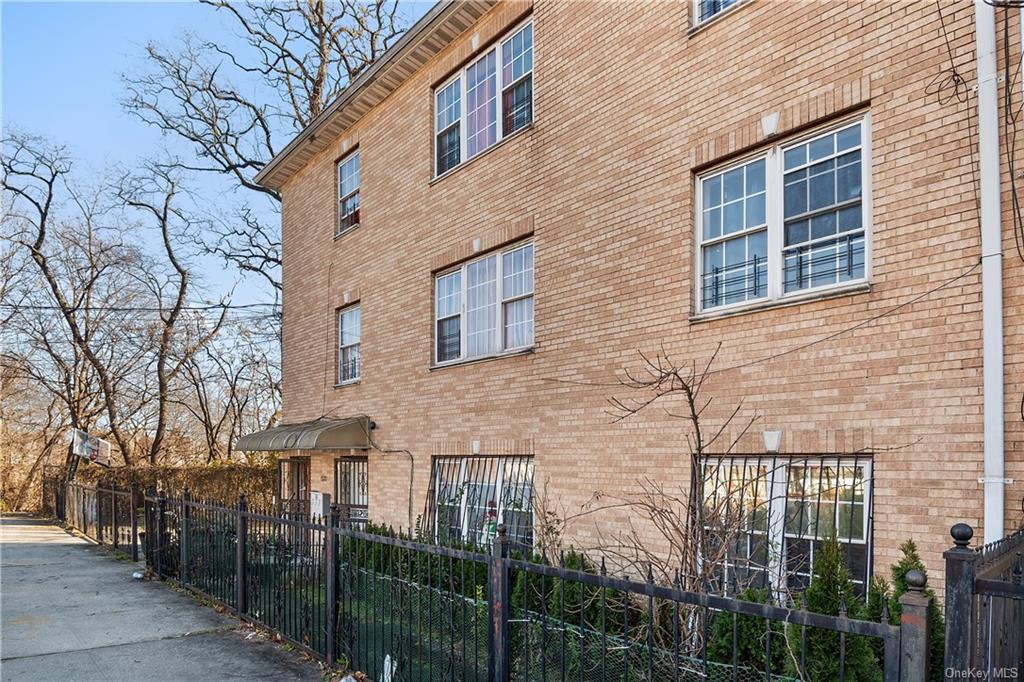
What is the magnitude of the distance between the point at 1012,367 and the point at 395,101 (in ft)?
36.5

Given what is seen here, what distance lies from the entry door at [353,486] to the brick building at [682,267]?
25cm

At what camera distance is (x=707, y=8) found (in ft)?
28.5

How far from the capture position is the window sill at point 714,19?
321 inches

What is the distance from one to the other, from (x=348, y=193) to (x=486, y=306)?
18.5ft

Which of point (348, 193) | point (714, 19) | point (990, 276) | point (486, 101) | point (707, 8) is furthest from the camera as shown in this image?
point (348, 193)

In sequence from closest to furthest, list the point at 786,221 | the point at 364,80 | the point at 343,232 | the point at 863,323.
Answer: the point at 863,323 → the point at 786,221 → the point at 364,80 → the point at 343,232

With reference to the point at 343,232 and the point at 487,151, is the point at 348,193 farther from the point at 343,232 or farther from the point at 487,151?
the point at 487,151

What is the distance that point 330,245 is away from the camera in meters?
16.5

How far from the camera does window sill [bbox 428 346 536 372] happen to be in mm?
10693

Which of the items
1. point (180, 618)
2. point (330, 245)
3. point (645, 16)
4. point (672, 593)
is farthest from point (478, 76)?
point (672, 593)

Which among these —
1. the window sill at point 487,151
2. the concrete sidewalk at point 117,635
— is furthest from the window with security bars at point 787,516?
the window sill at point 487,151

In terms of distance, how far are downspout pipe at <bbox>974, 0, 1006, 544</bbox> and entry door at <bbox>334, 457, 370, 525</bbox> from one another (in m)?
10.5

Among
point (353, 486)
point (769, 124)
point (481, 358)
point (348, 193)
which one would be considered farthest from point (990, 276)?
A: point (348, 193)

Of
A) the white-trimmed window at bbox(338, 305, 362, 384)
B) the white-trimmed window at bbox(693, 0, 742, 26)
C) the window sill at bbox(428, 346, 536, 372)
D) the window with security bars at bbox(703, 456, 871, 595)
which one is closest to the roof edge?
the white-trimmed window at bbox(338, 305, 362, 384)
